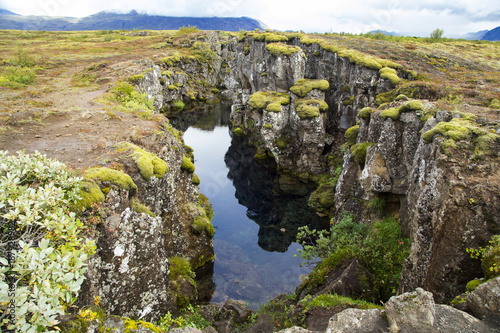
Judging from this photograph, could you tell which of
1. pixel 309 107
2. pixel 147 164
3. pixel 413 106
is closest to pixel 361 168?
pixel 413 106

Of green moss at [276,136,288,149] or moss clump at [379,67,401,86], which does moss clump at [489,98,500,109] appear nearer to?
moss clump at [379,67,401,86]

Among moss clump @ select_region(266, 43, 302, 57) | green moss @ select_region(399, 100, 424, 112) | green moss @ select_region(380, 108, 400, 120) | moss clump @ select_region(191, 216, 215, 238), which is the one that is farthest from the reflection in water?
moss clump @ select_region(266, 43, 302, 57)

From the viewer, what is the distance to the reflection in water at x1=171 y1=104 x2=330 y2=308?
22.5 meters

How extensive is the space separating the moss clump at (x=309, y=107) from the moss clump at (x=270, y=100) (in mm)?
2737

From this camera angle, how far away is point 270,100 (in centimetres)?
4134

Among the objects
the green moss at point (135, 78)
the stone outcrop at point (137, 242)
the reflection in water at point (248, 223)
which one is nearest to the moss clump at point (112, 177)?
the stone outcrop at point (137, 242)

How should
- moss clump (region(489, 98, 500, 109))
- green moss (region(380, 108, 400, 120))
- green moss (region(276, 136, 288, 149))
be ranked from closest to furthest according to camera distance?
moss clump (region(489, 98, 500, 109))
green moss (region(380, 108, 400, 120))
green moss (region(276, 136, 288, 149))

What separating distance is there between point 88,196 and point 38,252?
5.49m

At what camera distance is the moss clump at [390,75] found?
2921cm

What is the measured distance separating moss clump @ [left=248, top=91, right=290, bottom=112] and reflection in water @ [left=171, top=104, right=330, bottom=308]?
352 inches

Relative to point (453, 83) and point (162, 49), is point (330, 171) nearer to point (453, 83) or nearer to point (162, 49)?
point (453, 83)

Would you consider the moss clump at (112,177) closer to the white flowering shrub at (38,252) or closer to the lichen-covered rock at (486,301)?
the white flowering shrub at (38,252)

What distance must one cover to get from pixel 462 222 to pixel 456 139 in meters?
3.83

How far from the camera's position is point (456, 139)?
12.5m
